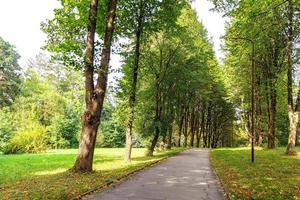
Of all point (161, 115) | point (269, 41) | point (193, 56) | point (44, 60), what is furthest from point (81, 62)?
point (44, 60)

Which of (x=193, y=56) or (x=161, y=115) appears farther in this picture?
(x=193, y=56)

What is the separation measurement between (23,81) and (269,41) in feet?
185

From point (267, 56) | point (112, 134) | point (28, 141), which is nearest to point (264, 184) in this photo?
point (267, 56)

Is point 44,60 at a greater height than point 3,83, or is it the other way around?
point 44,60

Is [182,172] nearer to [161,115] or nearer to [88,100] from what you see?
[88,100]

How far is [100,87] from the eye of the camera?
1741 centimetres

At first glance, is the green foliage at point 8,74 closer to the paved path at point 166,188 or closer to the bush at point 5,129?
the bush at point 5,129

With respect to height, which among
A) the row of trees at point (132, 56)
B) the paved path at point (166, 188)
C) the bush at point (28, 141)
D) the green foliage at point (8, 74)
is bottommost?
the paved path at point (166, 188)

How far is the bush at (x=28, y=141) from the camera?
136 ft

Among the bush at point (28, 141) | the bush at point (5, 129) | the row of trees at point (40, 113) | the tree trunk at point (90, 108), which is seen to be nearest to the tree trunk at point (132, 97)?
the tree trunk at point (90, 108)

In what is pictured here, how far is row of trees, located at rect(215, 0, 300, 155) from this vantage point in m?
22.0

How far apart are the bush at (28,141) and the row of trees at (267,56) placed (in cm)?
2310

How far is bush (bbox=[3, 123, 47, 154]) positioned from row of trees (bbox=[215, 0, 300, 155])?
2310cm

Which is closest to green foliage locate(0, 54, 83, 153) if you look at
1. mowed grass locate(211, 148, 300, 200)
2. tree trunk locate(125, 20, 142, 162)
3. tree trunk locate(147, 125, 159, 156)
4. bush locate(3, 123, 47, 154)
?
bush locate(3, 123, 47, 154)
